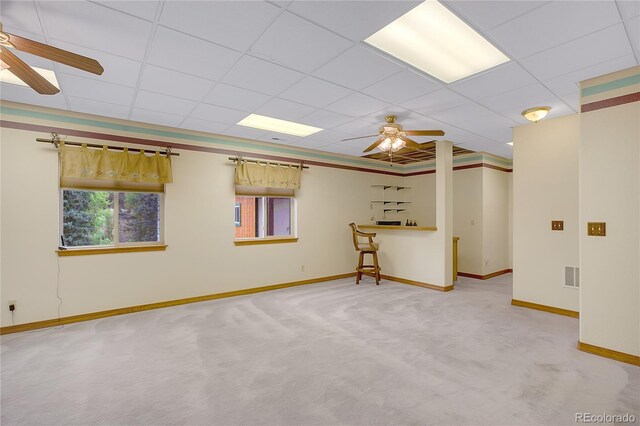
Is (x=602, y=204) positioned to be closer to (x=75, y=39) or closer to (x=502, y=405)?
(x=502, y=405)

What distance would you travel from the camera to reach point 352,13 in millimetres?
1896

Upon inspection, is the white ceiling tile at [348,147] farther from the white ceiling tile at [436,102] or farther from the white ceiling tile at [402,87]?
the white ceiling tile at [402,87]

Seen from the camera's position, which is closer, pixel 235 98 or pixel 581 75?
pixel 581 75

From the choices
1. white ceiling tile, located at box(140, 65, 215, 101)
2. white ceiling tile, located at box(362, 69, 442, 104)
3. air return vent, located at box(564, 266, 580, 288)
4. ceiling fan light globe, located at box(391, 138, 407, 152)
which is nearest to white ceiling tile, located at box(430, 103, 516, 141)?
ceiling fan light globe, located at box(391, 138, 407, 152)

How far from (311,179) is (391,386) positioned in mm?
4161

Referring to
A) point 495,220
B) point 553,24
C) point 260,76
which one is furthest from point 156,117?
point 495,220

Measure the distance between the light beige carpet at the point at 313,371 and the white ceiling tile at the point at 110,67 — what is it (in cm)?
255

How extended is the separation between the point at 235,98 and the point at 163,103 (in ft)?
2.82

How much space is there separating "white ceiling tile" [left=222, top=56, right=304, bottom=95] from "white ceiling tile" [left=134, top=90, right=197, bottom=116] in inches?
32.8

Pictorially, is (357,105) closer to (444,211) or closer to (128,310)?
(444,211)

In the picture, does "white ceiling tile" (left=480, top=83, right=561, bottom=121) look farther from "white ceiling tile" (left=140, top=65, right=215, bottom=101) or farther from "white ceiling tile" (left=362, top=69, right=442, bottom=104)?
"white ceiling tile" (left=140, top=65, right=215, bottom=101)

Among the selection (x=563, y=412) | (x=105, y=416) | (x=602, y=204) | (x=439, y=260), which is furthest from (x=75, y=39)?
(x=439, y=260)

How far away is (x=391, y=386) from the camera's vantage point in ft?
7.45

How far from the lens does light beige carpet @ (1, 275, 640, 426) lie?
1.98 metres
